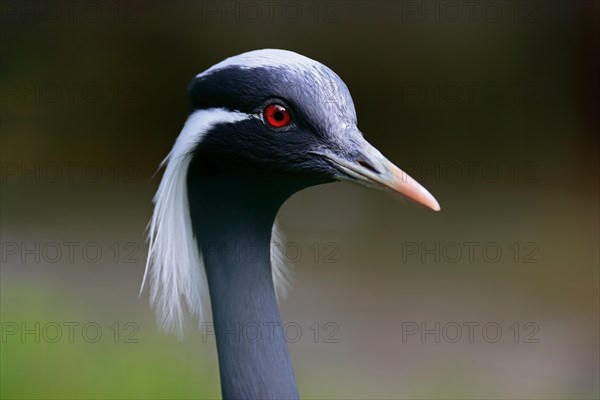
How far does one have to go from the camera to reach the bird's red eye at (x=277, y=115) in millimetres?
1203

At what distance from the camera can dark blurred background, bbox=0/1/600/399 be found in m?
2.95

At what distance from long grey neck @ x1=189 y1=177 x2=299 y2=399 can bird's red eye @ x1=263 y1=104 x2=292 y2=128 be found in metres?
0.13

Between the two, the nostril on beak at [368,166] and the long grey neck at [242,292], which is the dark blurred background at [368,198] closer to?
the long grey neck at [242,292]

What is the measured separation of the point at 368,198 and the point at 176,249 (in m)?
2.47

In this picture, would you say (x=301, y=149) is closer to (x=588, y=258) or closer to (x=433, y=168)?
(x=433, y=168)

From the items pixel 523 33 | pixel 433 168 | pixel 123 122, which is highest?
pixel 523 33

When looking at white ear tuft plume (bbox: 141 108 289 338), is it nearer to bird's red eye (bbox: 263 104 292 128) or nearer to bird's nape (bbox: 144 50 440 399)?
bird's nape (bbox: 144 50 440 399)

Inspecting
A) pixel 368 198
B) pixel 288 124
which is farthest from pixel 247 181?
pixel 368 198

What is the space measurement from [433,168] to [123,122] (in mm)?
1324

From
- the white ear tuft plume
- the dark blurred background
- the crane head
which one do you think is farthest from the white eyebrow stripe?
the dark blurred background

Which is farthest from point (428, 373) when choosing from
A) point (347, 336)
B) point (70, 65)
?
point (70, 65)

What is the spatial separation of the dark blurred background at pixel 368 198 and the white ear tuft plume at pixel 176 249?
1.46 meters

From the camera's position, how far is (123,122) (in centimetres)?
325

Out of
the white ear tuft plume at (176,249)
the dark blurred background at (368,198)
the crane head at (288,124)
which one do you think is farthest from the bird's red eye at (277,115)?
the dark blurred background at (368,198)
